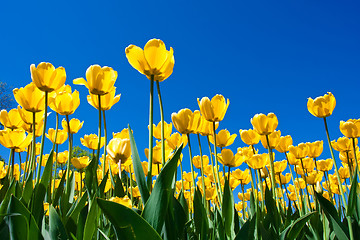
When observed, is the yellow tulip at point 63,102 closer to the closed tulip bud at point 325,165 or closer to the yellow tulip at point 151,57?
the yellow tulip at point 151,57

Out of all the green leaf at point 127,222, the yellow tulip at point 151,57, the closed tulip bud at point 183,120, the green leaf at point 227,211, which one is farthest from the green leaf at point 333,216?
the green leaf at point 127,222

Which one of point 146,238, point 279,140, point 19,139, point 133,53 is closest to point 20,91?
point 19,139

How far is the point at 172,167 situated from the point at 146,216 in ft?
0.65

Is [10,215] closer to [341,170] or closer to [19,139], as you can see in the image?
[19,139]

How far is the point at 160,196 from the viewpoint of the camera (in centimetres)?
102

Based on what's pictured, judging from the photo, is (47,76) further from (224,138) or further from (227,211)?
(224,138)

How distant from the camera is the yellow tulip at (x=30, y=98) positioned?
184cm

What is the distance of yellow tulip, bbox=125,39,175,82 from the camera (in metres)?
1.45

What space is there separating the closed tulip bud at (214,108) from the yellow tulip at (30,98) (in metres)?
1.05

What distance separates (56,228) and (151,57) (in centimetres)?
91

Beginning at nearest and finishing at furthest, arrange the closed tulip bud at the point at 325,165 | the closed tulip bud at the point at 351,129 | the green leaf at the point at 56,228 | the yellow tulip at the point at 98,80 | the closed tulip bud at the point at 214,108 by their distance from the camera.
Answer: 1. the green leaf at the point at 56,228
2. the yellow tulip at the point at 98,80
3. the closed tulip bud at the point at 214,108
4. the closed tulip bud at the point at 351,129
5. the closed tulip bud at the point at 325,165

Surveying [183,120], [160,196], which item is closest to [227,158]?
[183,120]

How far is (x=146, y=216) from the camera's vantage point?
3.45 ft

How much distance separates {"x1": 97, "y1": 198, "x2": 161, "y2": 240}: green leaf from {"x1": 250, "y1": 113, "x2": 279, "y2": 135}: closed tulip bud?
1.63 m
